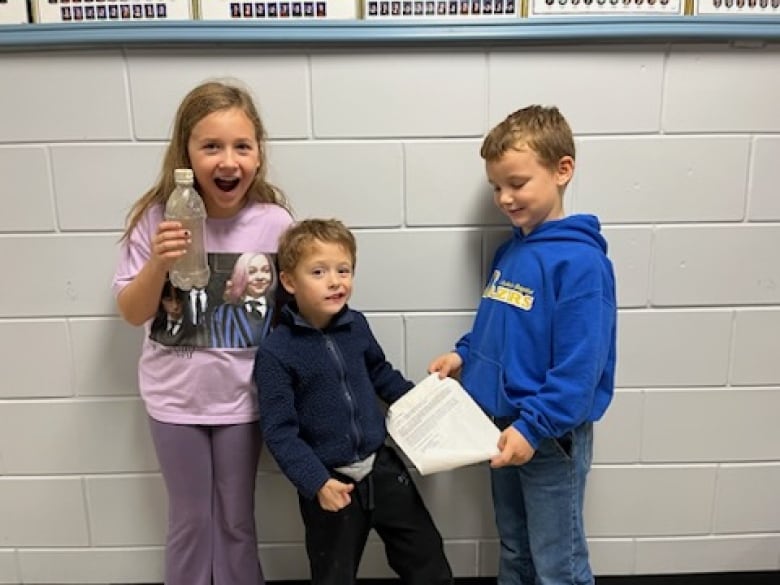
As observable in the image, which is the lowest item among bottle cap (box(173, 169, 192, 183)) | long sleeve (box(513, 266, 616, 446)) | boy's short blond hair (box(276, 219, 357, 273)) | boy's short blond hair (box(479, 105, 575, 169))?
long sleeve (box(513, 266, 616, 446))

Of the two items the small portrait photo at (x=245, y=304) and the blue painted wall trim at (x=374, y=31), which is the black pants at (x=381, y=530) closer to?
the small portrait photo at (x=245, y=304)

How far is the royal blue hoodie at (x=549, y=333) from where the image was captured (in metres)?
1.28

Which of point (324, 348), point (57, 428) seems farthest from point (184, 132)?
point (57, 428)

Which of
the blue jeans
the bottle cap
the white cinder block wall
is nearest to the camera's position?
the bottle cap

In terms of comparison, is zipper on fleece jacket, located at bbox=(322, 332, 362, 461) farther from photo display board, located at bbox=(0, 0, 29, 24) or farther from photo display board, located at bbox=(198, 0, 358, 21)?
photo display board, located at bbox=(0, 0, 29, 24)

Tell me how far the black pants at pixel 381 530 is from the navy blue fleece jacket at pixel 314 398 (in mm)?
69

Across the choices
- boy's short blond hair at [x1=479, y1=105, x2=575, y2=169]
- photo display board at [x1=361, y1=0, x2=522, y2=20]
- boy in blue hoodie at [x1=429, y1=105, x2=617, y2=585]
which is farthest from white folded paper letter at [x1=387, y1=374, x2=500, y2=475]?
photo display board at [x1=361, y1=0, x2=522, y2=20]

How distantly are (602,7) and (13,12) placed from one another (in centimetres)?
113

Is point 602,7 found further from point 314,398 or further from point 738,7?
point 314,398

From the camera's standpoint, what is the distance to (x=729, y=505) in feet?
5.51

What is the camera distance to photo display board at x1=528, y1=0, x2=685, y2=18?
1.44 m

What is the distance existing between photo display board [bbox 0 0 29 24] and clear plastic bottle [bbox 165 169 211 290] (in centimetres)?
45

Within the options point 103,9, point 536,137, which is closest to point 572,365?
point 536,137

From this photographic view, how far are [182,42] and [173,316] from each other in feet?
1.71
